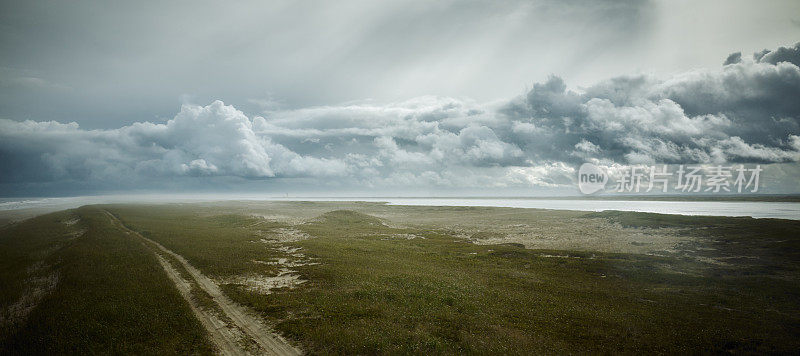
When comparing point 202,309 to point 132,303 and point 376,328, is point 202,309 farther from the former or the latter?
point 376,328

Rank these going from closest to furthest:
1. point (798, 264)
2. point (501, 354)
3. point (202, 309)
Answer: point (501, 354)
point (202, 309)
point (798, 264)

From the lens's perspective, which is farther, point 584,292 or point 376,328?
point 584,292

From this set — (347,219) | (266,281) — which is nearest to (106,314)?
(266,281)

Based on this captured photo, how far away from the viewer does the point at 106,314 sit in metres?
19.5

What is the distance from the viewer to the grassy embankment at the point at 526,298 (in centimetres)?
1669

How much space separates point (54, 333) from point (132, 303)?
4314 millimetres

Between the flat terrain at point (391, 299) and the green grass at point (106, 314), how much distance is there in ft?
0.39

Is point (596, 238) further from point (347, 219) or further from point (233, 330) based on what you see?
point (233, 330)

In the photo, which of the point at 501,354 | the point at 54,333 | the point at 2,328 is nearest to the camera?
the point at 501,354

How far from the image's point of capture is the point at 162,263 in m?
34.8

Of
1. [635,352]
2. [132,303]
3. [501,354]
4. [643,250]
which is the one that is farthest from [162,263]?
[643,250]

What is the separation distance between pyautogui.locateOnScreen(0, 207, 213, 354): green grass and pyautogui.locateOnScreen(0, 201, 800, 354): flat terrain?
12 centimetres

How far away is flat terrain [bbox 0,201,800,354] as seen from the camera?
54.1 ft

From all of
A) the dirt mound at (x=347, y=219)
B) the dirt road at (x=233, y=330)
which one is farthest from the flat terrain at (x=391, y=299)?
the dirt mound at (x=347, y=219)
